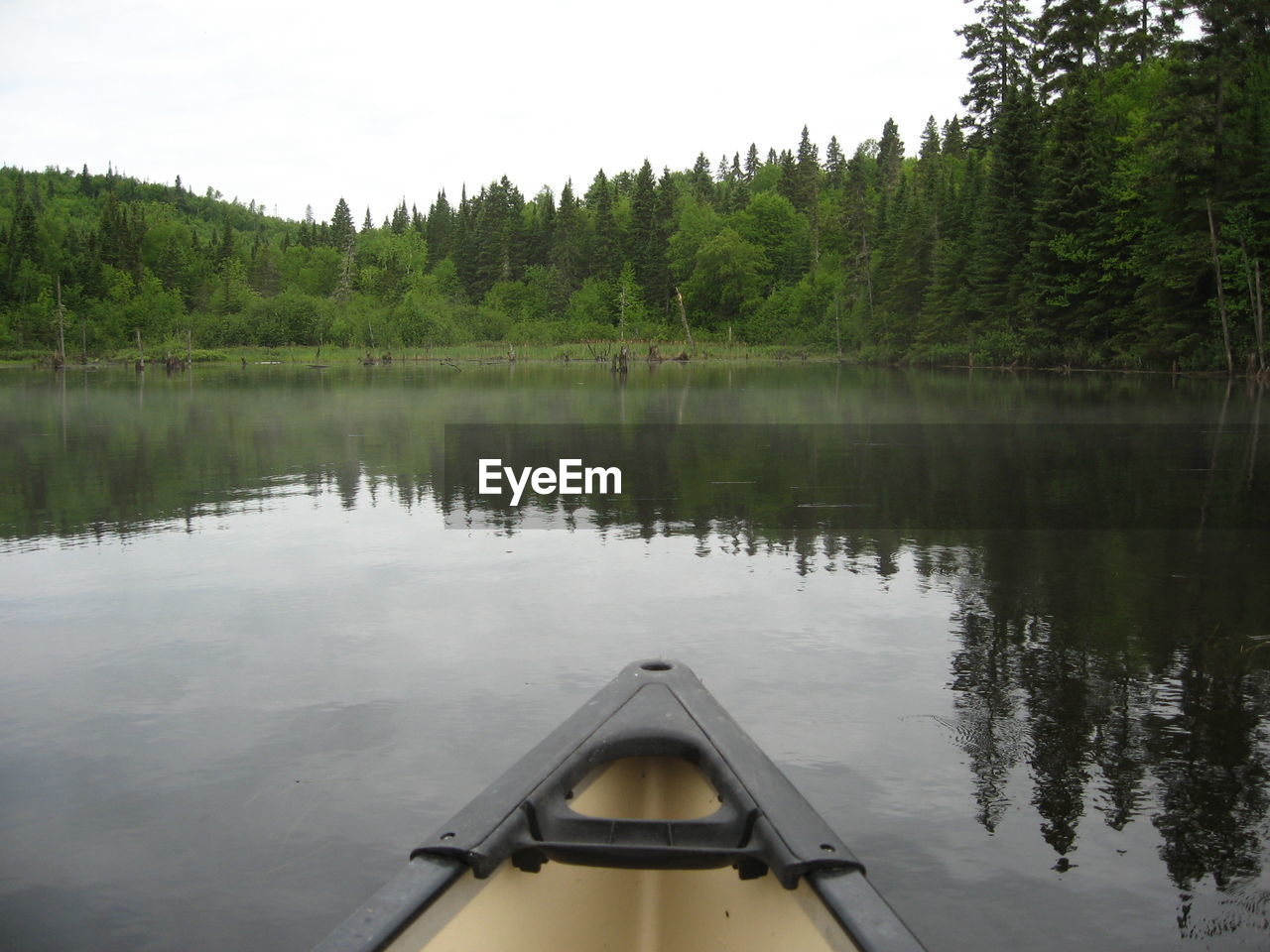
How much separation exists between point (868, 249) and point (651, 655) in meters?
89.0

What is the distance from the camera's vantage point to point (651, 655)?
7.69 meters

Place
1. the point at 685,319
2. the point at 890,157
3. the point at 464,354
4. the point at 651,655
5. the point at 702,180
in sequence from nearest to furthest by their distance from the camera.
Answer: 1. the point at 651,655
2. the point at 464,354
3. the point at 685,319
4. the point at 890,157
5. the point at 702,180

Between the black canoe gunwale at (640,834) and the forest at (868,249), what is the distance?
42.9 m

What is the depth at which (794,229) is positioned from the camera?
388ft

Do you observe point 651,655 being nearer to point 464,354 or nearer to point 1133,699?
point 1133,699

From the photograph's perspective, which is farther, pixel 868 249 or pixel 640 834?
pixel 868 249

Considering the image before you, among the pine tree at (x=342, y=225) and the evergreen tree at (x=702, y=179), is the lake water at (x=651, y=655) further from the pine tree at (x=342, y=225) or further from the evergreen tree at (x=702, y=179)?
the pine tree at (x=342, y=225)

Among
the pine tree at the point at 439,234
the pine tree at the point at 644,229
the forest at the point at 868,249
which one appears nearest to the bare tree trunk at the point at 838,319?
the forest at the point at 868,249

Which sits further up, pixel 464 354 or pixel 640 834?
pixel 464 354

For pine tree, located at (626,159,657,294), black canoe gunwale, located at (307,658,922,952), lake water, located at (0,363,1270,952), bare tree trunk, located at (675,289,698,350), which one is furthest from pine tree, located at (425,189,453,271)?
black canoe gunwale, located at (307,658,922,952)

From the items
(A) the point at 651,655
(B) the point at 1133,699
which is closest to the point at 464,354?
(A) the point at 651,655

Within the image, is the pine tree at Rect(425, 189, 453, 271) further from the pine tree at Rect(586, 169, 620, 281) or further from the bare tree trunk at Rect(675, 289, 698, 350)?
the bare tree trunk at Rect(675, 289, 698, 350)

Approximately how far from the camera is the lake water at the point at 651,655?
4.58 meters

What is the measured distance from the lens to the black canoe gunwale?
9.31 feet
